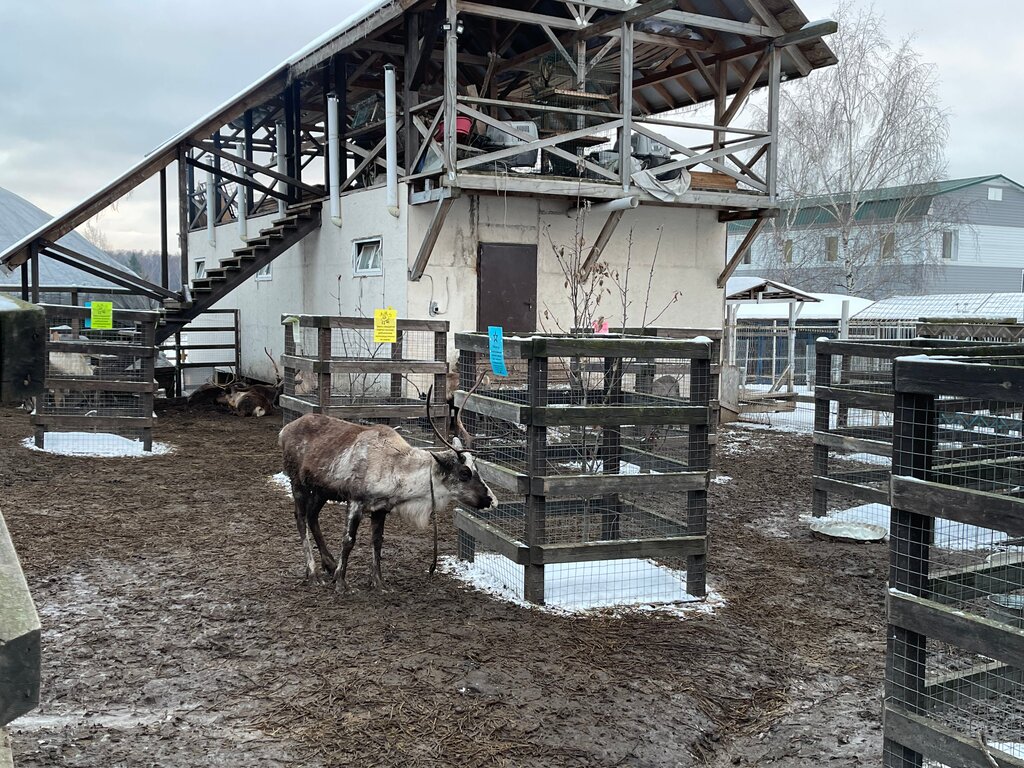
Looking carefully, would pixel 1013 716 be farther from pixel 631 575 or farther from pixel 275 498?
pixel 275 498

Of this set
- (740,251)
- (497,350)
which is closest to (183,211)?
(740,251)

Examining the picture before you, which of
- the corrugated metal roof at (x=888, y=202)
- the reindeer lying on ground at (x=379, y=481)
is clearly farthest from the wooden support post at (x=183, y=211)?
the corrugated metal roof at (x=888, y=202)

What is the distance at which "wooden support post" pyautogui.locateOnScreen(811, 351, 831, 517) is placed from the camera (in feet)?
28.4

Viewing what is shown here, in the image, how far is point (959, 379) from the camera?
3.12 meters

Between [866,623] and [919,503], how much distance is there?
293 cm

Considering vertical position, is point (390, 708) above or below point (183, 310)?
below

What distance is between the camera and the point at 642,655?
16.7ft

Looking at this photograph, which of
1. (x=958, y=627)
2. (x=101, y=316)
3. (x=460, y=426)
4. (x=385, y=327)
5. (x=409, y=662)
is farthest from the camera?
(x=101, y=316)

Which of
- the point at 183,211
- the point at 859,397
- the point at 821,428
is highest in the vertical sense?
the point at 183,211

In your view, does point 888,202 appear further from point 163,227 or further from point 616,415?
point 616,415

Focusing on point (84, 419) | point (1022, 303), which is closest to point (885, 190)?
point (1022, 303)

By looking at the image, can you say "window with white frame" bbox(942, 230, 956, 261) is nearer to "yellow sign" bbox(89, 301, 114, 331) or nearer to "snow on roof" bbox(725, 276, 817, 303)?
"snow on roof" bbox(725, 276, 817, 303)

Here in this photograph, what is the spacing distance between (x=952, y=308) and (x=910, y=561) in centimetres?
1860

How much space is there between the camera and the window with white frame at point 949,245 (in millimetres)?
34781
